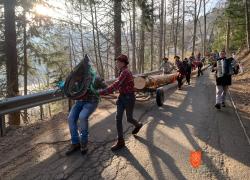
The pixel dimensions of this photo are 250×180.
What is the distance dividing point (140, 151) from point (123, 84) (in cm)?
145

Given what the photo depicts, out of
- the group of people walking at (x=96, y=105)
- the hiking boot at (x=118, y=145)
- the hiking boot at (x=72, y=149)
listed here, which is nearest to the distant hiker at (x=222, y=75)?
the group of people walking at (x=96, y=105)

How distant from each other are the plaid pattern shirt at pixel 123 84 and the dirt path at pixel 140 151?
1264mm

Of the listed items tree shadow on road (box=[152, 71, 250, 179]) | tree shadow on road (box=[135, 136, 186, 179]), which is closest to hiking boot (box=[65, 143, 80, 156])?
tree shadow on road (box=[135, 136, 186, 179])

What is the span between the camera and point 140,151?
272 inches

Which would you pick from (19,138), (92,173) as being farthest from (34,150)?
(92,173)

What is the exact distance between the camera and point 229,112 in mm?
11203

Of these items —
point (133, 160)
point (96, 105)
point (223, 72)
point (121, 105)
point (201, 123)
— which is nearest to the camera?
point (133, 160)

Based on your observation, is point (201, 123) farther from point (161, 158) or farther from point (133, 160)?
point (133, 160)

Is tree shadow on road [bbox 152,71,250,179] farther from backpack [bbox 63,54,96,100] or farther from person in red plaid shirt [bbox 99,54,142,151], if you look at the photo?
backpack [bbox 63,54,96,100]

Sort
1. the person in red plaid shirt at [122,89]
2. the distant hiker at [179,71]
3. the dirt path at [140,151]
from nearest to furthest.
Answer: the dirt path at [140,151]
the person in red plaid shirt at [122,89]
the distant hiker at [179,71]

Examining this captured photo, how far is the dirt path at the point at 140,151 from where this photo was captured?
5.83 metres

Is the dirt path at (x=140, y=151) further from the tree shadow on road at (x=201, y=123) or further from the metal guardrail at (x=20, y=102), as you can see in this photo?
the metal guardrail at (x=20, y=102)

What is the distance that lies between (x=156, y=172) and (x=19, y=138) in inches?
162

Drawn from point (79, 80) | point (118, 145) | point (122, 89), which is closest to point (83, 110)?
point (79, 80)
